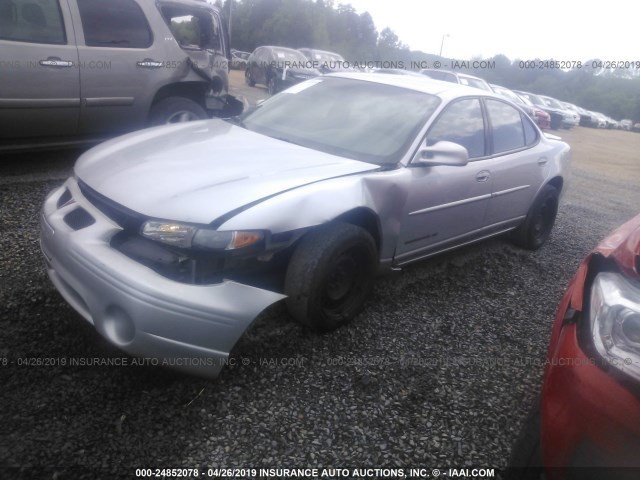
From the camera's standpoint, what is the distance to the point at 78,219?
2.51 m

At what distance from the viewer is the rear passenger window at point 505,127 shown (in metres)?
3.98

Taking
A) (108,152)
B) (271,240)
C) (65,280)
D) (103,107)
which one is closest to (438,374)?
(271,240)

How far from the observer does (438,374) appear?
2.72 m

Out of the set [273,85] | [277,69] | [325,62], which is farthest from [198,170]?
→ [325,62]

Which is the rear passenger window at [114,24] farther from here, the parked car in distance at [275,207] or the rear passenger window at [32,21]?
the parked car in distance at [275,207]

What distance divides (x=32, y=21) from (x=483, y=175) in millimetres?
3985

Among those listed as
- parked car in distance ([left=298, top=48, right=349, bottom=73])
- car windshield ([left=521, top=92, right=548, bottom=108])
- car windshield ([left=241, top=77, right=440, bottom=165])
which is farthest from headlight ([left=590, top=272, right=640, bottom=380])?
car windshield ([left=521, top=92, right=548, bottom=108])

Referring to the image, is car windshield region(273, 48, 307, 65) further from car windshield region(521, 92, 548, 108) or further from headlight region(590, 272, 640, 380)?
headlight region(590, 272, 640, 380)

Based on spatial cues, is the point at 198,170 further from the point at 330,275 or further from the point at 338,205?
the point at 330,275

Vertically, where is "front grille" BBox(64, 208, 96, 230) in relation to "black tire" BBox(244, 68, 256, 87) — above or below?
above

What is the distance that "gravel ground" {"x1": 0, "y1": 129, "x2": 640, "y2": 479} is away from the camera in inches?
79.1

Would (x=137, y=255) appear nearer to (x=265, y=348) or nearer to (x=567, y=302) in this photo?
(x=265, y=348)

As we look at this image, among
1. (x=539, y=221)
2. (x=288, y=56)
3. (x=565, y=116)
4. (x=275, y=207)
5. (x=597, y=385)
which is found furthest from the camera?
(x=565, y=116)

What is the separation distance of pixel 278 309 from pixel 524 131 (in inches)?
110
